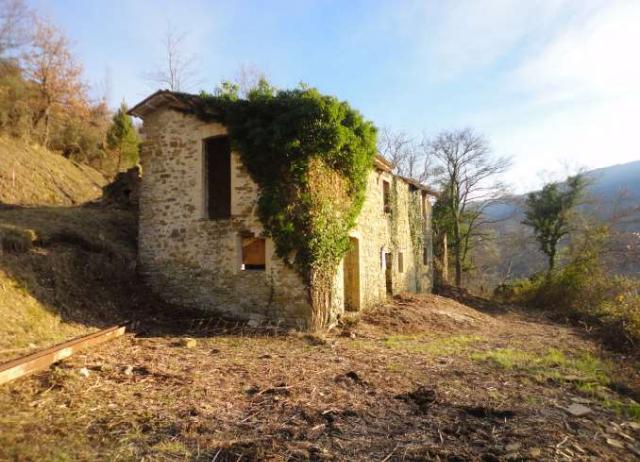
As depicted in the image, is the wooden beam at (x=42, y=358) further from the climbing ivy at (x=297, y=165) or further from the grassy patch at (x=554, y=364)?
the grassy patch at (x=554, y=364)

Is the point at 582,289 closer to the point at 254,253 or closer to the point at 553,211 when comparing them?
the point at 553,211

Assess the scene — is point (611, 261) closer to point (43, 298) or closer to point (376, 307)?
point (376, 307)

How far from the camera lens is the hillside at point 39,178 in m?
15.4

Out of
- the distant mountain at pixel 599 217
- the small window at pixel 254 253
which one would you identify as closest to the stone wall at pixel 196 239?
the small window at pixel 254 253

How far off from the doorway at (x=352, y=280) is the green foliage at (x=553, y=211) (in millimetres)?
15772

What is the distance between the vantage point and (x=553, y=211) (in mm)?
23875

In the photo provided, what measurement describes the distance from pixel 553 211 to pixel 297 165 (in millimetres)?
19797

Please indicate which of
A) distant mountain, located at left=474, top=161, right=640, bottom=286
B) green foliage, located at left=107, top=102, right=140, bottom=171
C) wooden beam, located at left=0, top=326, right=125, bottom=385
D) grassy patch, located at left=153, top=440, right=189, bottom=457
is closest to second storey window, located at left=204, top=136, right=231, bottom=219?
wooden beam, located at left=0, top=326, right=125, bottom=385

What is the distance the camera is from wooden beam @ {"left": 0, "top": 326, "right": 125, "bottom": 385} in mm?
4977

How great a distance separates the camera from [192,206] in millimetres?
10484

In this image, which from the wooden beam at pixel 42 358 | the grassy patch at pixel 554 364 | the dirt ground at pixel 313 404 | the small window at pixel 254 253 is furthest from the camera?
the small window at pixel 254 253

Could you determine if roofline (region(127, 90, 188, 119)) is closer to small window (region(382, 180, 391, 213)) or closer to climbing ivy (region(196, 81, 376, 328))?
climbing ivy (region(196, 81, 376, 328))

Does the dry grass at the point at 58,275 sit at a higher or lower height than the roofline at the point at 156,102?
lower

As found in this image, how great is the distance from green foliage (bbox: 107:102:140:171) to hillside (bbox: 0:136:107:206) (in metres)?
2.52
